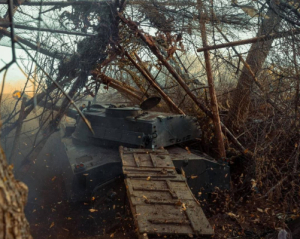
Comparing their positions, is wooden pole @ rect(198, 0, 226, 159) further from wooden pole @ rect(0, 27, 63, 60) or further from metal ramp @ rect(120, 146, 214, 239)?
wooden pole @ rect(0, 27, 63, 60)

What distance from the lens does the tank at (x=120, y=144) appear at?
256 inches

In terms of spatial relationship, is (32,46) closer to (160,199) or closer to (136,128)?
(136,128)

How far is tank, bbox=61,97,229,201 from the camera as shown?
6.49 metres

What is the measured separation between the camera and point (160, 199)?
4.84 m

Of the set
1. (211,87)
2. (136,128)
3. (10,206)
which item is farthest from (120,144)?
(10,206)

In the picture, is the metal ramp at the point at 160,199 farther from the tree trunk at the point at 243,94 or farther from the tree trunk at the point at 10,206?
the tree trunk at the point at 243,94

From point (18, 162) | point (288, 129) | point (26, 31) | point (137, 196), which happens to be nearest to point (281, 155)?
point (288, 129)

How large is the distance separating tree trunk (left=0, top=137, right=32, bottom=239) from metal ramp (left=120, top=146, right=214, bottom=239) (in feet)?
7.67

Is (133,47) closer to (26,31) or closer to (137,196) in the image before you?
(26,31)

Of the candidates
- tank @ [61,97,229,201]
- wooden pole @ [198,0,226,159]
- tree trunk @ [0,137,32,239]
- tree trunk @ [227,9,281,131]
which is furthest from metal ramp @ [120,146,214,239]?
tree trunk @ [227,9,281,131]

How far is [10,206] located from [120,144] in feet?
18.6

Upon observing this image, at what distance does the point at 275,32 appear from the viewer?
6.62 m

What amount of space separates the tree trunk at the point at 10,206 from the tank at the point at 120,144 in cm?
406

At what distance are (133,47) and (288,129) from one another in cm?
423
